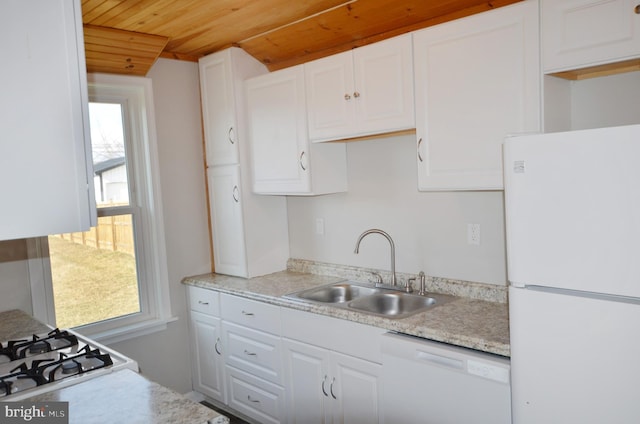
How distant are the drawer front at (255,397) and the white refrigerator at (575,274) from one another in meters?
1.53

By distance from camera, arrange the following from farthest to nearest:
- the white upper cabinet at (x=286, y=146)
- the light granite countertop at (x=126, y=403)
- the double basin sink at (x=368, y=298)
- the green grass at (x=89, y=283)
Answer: the green grass at (x=89, y=283)
the white upper cabinet at (x=286, y=146)
the double basin sink at (x=368, y=298)
the light granite countertop at (x=126, y=403)

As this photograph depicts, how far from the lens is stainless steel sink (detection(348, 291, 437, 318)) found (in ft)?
8.78

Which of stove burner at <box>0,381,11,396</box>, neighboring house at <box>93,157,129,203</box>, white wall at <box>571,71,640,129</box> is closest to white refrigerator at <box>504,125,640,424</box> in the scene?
white wall at <box>571,71,640,129</box>

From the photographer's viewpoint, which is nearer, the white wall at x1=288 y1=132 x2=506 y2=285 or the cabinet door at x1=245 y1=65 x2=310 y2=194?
the white wall at x1=288 y1=132 x2=506 y2=285

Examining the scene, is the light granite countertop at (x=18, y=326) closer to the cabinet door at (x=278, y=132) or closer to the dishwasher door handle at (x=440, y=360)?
the cabinet door at (x=278, y=132)

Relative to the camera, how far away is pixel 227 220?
3.49m

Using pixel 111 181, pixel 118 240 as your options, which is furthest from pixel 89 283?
pixel 111 181

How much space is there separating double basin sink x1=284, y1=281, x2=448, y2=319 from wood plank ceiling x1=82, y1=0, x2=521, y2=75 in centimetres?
142

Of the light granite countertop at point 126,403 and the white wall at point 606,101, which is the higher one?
the white wall at point 606,101

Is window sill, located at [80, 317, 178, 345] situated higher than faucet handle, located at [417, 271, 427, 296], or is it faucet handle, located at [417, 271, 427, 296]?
faucet handle, located at [417, 271, 427, 296]

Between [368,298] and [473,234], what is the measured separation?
0.67 meters

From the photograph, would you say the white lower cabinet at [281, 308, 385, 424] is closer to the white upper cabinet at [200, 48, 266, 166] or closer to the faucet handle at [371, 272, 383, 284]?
the faucet handle at [371, 272, 383, 284]

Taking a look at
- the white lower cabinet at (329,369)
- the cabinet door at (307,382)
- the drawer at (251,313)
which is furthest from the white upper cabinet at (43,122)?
the drawer at (251,313)

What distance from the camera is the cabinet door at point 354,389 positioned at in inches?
92.3
